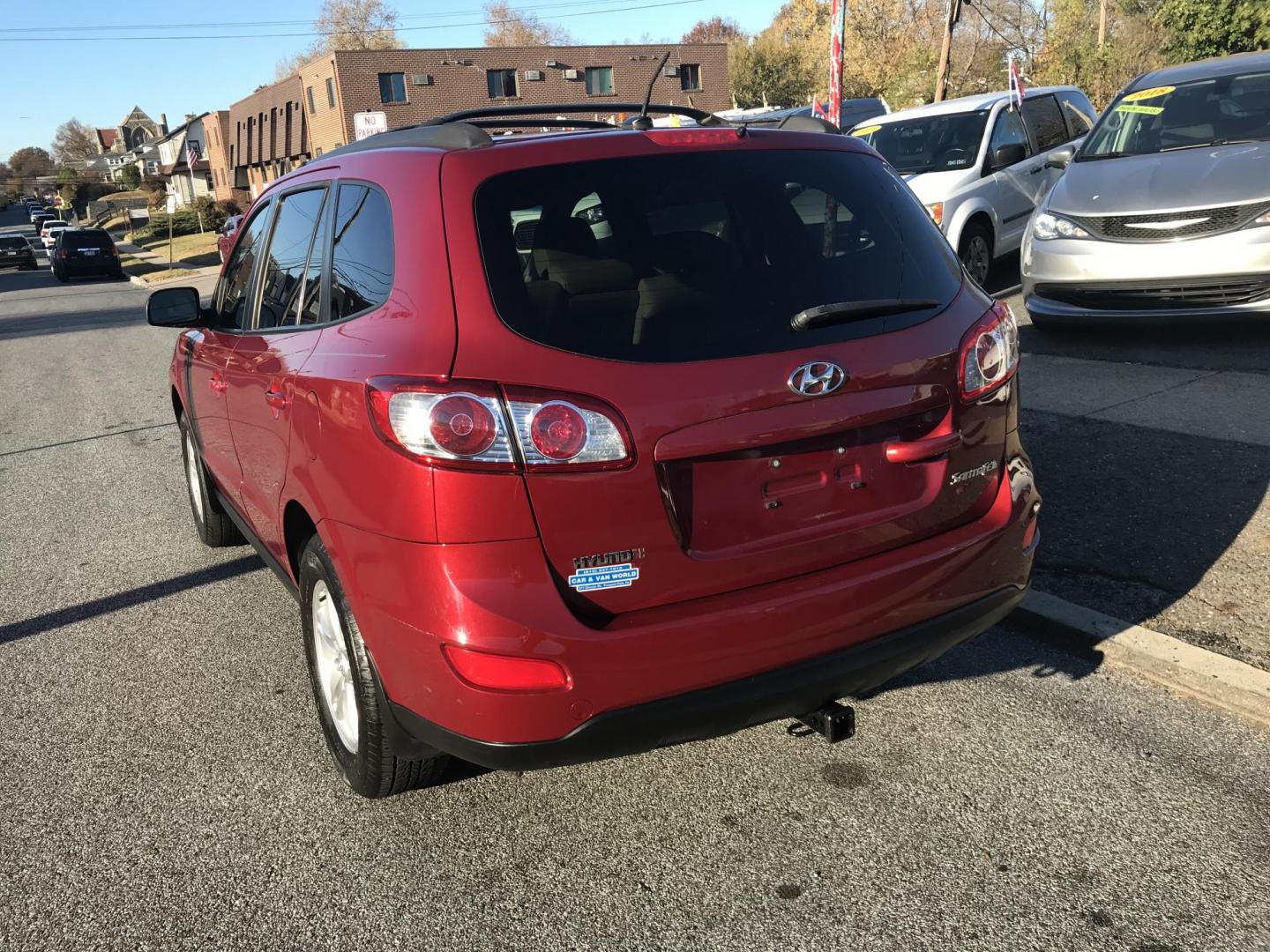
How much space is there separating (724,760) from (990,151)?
9008mm

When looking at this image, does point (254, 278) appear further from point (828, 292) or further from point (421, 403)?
point (828, 292)

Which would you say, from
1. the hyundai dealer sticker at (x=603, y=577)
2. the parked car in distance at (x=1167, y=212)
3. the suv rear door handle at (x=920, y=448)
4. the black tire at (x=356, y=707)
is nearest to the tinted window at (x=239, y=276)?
the black tire at (x=356, y=707)

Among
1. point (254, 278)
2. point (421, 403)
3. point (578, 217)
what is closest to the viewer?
point (421, 403)

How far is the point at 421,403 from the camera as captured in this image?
2.47 metres

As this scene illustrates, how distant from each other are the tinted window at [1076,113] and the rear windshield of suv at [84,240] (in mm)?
33241

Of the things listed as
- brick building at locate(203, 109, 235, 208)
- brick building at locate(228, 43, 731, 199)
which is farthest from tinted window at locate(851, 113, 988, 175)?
brick building at locate(203, 109, 235, 208)

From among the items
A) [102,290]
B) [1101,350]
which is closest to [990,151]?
[1101,350]

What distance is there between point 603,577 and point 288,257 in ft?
6.65

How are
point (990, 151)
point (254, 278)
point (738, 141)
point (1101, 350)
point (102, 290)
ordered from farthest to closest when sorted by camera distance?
point (102, 290)
point (990, 151)
point (1101, 350)
point (254, 278)
point (738, 141)

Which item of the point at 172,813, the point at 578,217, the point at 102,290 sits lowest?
the point at 102,290

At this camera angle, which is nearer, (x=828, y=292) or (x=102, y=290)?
(x=828, y=292)

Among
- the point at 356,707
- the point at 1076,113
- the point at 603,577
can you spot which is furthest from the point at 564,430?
the point at 1076,113

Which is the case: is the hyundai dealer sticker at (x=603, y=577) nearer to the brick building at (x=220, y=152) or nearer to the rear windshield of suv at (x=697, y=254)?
the rear windshield of suv at (x=697, y=254)

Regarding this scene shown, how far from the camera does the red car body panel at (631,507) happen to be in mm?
2453
